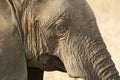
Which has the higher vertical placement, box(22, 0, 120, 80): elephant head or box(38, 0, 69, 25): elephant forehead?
box(38, 0, 69, 25): elephant forehead

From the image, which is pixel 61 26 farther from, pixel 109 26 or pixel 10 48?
pixel 109 26

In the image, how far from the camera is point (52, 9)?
3.96 metres

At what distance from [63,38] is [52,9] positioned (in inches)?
7.5

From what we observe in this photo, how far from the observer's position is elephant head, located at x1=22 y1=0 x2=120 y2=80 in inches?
156

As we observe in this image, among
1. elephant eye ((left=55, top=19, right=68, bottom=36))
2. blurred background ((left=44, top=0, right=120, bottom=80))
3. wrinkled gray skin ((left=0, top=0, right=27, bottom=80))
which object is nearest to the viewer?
wrinkled gray skin ((left=0, top=0, right=27, bottom=80))

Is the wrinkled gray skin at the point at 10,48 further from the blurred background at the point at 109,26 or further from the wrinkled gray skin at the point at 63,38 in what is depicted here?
the blurred background at the point at 109,26

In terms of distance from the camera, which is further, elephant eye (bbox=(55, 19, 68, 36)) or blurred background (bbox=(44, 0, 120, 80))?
blurred background (bbox=(44, 0, 120, 80))

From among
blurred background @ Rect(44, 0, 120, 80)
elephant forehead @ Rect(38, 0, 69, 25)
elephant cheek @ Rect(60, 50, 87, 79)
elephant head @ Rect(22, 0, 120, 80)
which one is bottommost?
elephant cheek @ Rect(60, 50, 87, 79)

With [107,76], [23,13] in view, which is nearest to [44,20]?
[23,13]

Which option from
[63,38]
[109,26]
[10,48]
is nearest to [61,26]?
[63,38]

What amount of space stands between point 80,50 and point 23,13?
0.40 m

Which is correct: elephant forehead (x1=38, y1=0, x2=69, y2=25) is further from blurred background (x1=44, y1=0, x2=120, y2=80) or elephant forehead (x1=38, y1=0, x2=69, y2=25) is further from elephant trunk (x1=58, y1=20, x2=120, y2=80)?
blurred background (x1=44, y1=0, x2=120, y2=80)

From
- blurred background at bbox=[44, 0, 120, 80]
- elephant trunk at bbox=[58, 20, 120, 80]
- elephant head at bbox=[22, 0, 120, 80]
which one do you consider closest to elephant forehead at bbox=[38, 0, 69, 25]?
elephant head at bbox=[22, 0, 120, 80]

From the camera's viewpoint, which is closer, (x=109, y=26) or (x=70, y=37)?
(x=70, y=37)
